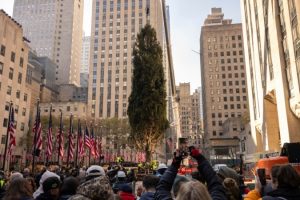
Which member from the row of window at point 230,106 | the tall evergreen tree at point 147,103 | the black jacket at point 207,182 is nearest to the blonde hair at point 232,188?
the black jacket at point 207,182

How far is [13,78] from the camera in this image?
5534 cm

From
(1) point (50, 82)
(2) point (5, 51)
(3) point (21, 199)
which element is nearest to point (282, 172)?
(3) point (21, 199)

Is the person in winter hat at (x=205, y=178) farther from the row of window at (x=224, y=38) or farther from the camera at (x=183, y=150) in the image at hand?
the row of window at (x=224, y=38)

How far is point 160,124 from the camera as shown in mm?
37156

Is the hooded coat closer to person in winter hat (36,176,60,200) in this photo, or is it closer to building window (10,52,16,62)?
person in winter hat (36,176,60,200)

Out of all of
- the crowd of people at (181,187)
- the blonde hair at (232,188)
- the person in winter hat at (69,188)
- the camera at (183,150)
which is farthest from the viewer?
the person in winter hat at (69,188)

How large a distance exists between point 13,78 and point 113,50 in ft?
259

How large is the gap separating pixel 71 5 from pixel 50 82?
58.4 m

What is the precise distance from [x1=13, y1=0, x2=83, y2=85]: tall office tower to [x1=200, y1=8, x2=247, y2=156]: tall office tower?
271 feet

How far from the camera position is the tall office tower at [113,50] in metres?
125

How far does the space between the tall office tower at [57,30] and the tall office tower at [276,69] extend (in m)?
137

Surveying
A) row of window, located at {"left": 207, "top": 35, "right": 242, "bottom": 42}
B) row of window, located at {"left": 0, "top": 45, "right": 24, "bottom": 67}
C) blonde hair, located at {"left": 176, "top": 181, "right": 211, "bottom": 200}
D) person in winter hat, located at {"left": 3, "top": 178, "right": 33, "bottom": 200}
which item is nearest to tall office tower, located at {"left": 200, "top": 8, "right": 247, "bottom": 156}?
row of window, located at {"left": 207, "top": 35, "right": 242, "bottom": 42}

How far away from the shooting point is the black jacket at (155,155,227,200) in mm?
3631

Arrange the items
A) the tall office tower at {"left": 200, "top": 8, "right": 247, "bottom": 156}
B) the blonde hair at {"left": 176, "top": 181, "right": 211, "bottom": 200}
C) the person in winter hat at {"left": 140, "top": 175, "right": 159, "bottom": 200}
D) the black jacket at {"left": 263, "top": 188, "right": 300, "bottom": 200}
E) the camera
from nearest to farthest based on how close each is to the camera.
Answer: the blonde hair at {"left": 176, "top": 181, "right": 211, "bottom": 200} → the camera → the black jacket at {"left": 263, "top": 188, "right": 300, "bottom": 200} → the person in winter hat at {"left": 140, "top": 175, "right": 159, "bottom": 200} → the tall office tower at {"left": 200, "top": 8, "right": 247, "bottom": 156}
